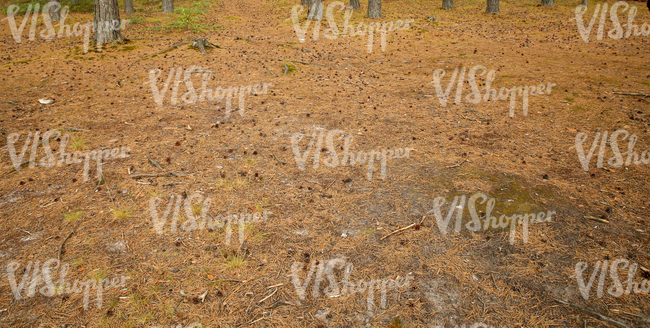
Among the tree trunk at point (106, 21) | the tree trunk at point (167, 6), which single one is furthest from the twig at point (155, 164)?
the tree trunk at point (167, 6)

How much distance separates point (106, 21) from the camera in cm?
1125

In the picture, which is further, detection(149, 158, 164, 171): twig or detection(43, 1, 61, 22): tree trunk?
detection(43, 1, 61, 22): tree trunk

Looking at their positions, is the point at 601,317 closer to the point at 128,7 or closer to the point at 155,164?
the point at 155,164

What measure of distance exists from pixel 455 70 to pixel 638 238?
7.22 metres

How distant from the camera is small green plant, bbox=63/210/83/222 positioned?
397 centimetres

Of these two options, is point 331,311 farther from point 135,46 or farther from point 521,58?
point 135,46

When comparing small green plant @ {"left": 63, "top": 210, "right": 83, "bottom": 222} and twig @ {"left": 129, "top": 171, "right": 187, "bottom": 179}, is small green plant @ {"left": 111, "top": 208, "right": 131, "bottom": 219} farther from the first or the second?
twig @ {"left": 129, "top": 171, "right": 187, "bottom": 179}

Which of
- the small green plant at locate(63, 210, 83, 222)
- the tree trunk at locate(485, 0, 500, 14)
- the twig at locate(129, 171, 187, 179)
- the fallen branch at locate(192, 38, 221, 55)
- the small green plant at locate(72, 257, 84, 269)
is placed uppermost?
the tree trunk at locate(485, 0, 500, 14)

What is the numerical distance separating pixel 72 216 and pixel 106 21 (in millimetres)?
10056

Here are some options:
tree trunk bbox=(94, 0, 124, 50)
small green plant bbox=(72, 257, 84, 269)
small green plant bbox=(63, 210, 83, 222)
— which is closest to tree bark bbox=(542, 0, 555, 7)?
tree trunk bbox=(94, 0, 124, 50)

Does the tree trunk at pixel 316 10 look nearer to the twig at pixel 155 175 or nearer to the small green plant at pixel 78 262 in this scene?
the twig at pixel 155 175

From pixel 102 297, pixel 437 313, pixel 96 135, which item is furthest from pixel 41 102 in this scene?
pixel 437 313

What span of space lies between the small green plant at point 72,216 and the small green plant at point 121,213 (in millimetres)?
360

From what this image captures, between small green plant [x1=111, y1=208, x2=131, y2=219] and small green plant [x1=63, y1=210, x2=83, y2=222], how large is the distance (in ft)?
1.18
